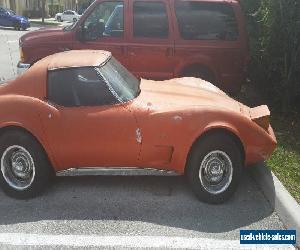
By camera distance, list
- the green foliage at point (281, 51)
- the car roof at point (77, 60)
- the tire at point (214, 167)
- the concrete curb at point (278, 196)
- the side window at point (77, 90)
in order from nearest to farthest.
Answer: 1. the concrete curb at point (278, 196)
2. the tire at point (214, 167)
3. the side window at point (77, 90)
4. the car roof at point (77, 60)
5. the green foliage at point (281, 51)

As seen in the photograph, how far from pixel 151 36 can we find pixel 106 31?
830 millimetres

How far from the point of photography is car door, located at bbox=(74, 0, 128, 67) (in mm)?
7566

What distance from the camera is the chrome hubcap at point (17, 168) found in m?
4.46

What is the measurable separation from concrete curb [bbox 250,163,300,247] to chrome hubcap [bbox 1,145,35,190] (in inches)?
101

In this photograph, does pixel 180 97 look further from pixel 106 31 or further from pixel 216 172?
pixel 106 31

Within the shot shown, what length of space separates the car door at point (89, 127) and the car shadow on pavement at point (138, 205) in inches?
15.0

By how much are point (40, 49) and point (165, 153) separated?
4.32 meters

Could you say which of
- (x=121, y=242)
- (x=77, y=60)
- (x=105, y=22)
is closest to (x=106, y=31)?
(x=105, y=22)

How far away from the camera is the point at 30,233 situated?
3873mm

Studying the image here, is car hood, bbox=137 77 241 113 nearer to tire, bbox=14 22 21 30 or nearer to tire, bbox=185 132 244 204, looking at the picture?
tire, bbox=185 132 244 204

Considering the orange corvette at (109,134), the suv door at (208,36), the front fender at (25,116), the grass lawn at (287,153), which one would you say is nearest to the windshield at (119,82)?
the orange corvette at (109,134)

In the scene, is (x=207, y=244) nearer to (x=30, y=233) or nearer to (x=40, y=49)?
(x=30, y=233)

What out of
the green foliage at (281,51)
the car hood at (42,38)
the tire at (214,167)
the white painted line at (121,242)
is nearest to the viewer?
the white painted line at (121,242)

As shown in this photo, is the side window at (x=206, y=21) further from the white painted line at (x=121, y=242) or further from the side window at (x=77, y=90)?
the white painted line at (x=121, y=242)
